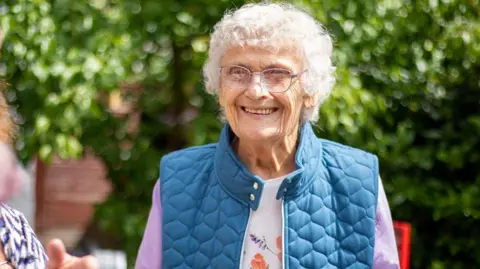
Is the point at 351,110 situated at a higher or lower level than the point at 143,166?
higher

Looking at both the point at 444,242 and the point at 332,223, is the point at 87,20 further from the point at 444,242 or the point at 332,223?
the point at 444,242

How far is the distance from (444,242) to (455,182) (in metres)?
0.31

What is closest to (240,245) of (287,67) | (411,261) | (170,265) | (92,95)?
(170,265)

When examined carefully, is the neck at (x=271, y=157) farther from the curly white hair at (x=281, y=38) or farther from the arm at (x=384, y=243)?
the arm at (x=384, y=243)

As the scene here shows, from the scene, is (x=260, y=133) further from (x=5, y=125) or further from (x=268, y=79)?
(x=5, y=125)

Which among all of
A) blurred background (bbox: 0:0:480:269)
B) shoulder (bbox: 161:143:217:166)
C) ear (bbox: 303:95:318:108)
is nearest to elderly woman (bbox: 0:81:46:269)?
shoulder (bbox: 161:143:217:166)

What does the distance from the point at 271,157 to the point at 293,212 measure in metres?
0.17

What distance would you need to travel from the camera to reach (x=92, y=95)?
356 centimetres

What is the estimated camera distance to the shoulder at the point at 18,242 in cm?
213

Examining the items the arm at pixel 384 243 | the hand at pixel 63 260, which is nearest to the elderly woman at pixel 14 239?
the hand at pixel 63 260

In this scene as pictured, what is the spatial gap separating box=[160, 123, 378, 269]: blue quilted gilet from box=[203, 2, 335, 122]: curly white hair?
0.16 m

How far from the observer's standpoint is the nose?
2.38m

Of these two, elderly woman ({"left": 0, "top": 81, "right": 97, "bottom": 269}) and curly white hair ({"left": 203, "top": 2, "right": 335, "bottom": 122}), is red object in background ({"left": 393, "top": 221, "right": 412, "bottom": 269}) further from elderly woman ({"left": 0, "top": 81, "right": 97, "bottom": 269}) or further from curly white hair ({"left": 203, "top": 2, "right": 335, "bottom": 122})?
elderly woman ({"left": 0, "top": 81, "right": 97, "bottom": 269})

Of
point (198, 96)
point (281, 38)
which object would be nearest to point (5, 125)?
point (281, 38)
